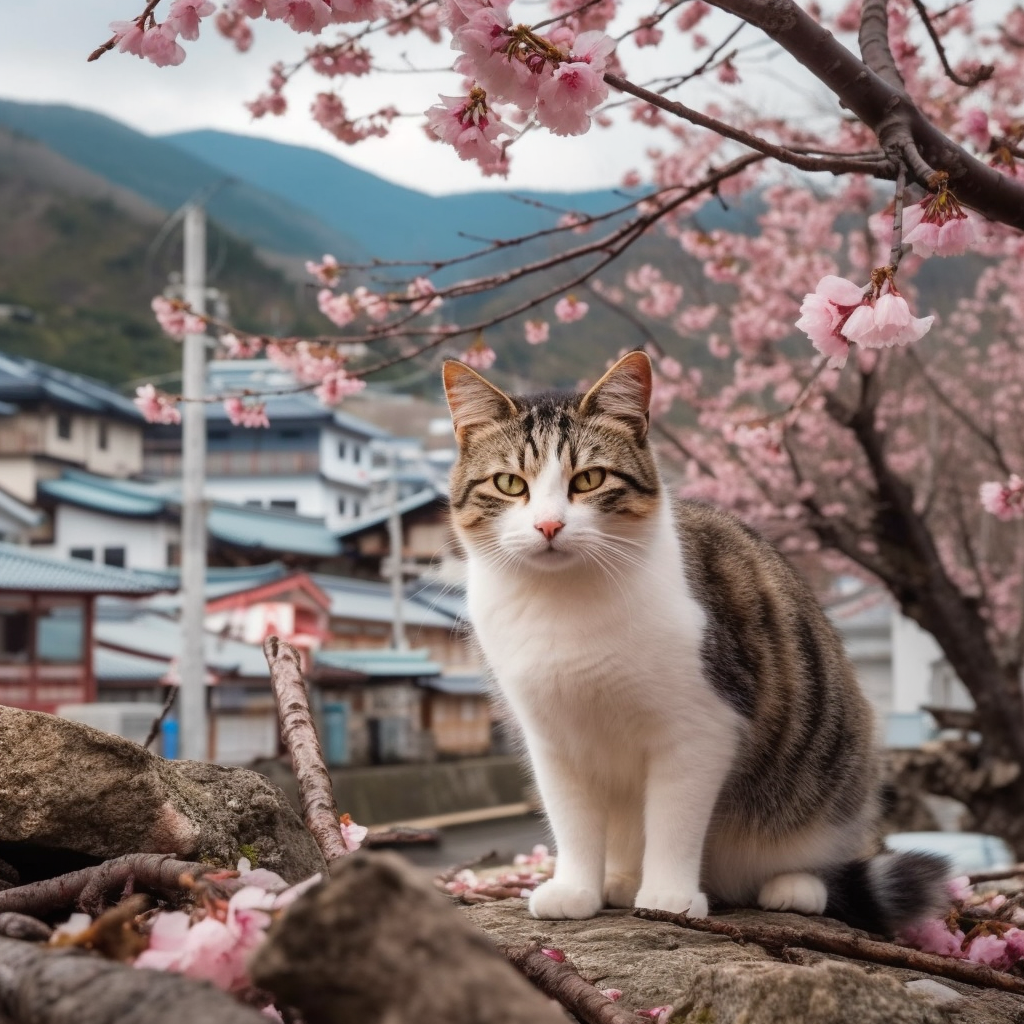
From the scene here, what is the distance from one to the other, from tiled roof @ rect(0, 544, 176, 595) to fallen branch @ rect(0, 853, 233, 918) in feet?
61.5

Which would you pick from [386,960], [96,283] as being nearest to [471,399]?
[386,960]

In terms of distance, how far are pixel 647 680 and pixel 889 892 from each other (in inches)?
36.9

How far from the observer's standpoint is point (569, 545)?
2.35 m

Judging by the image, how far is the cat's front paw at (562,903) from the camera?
2.50 metres

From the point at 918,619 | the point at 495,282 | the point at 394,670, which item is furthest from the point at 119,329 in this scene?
the point at 495,282

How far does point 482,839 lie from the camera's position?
68.8 feet

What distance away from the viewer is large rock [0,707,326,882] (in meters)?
1.64

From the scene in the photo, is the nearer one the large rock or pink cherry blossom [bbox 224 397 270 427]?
the large rock

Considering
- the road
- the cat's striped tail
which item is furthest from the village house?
the cat's striped tail

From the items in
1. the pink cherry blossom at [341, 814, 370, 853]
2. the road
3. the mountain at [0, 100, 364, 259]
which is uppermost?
the mountain at [0, 100, 364, 259]

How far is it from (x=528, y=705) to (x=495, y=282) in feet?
4.90

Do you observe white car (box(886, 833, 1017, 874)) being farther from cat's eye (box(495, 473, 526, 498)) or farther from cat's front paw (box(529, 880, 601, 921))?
cat's eye (box(495, 473, 526, 498))

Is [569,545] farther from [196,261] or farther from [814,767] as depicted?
[196,261]

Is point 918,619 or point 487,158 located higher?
point 487,158
